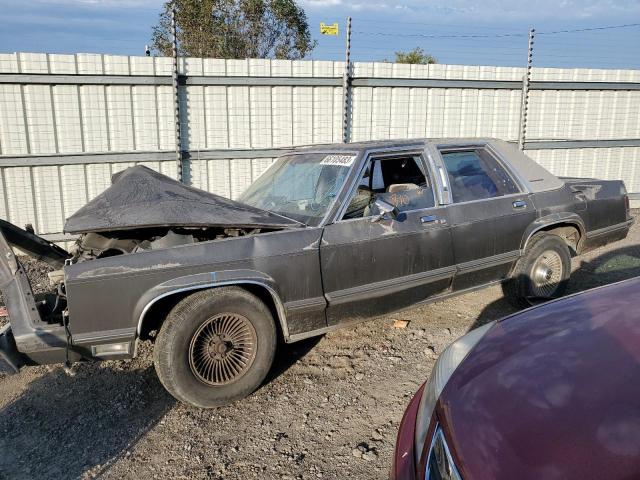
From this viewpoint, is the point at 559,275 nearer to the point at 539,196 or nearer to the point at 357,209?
the point at 539,196

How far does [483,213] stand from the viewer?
4.47m

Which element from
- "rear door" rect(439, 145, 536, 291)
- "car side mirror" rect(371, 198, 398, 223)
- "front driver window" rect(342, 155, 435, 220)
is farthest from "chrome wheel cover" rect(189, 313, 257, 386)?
"rear door" rect(439, 145, 536, 291)

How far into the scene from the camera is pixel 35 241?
3.88 metres

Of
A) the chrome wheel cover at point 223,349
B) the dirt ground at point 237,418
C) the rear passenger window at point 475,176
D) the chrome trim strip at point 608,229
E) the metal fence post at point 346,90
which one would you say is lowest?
the dirt ground at point 237,418

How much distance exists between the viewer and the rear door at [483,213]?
14.4 ft

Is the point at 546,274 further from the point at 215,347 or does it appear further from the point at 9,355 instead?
the point at 9,355

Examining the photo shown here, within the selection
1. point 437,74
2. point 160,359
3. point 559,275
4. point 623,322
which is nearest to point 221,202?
point 160,359

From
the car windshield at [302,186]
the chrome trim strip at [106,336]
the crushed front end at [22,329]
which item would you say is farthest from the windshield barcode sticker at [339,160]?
the crushed front end at [22,329]

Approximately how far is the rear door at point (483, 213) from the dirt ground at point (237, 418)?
0.64m

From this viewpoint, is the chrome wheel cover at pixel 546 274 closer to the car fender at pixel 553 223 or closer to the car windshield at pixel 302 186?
the car fender at pixel 553 223

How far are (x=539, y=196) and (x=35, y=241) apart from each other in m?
4.34

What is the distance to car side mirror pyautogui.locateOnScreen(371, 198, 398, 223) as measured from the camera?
12.3ft

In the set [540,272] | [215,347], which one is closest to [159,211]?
[215,347]

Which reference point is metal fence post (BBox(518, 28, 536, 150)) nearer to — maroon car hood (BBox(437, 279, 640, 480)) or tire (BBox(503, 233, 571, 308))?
tire (BBox(503, 233, 571, 308))
